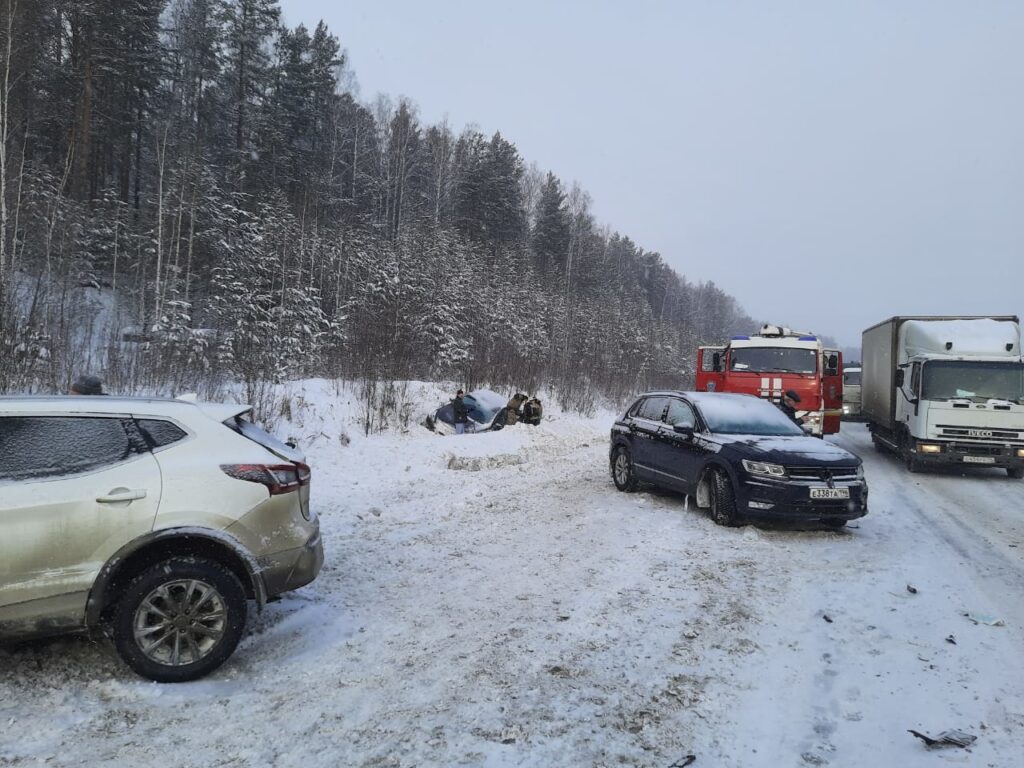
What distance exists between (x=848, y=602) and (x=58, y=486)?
5.93m

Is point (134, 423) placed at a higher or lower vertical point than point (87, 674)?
higher

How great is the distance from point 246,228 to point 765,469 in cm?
2946

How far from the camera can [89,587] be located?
3.60 meters

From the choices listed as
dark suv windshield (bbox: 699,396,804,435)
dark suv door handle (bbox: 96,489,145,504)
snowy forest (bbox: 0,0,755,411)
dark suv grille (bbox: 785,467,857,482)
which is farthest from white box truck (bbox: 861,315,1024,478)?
dark suv door handle (bbox: 96,489,145,504)

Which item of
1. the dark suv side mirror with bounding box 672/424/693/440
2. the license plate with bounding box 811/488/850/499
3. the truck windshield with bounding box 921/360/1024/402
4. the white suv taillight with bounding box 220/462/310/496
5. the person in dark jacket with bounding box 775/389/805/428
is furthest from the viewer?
the person in dark jacket with bounding box 775/389/805/428

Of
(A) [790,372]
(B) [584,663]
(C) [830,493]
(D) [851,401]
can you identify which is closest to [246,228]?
(A) [790,372]

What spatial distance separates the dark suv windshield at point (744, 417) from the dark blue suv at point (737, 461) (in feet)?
0.05

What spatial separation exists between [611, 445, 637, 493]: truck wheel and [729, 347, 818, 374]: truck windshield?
21.7 ft

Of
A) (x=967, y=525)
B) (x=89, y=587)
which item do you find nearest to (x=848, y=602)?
(x=967, y=525)

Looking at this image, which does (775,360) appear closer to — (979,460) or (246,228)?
(979,460)

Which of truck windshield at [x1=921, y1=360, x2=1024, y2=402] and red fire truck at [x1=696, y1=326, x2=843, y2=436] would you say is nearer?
truck windshield at [x1=921, y1=360, x2=1024, y2=402]

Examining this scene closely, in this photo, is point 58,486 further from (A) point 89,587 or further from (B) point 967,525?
(B) point 967,525

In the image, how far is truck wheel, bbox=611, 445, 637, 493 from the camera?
10.3 metres

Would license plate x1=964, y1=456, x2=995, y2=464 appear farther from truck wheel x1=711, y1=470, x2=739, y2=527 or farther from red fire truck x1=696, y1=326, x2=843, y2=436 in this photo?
truck wheel x1=711, y1=470, x2=739, y2=527
